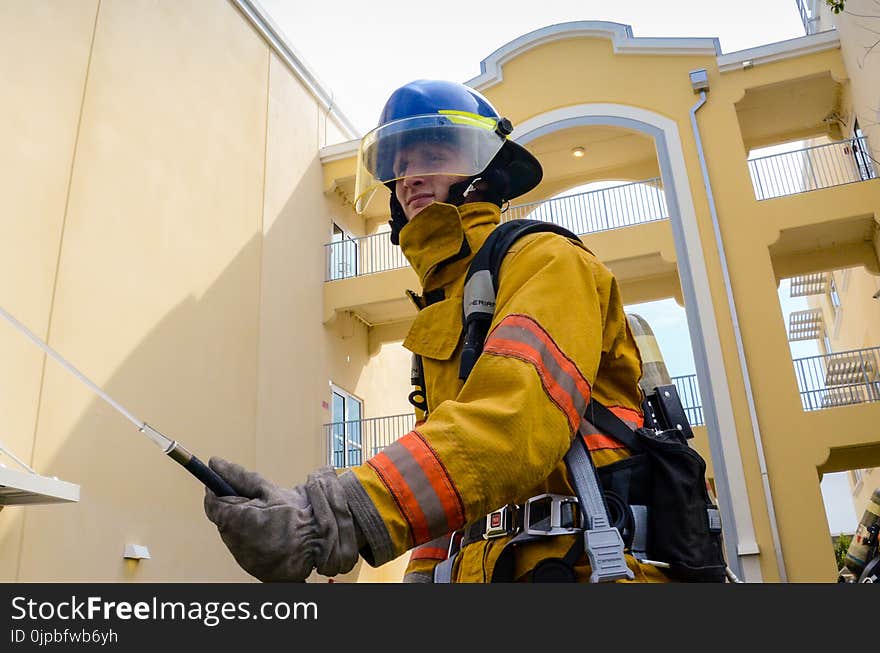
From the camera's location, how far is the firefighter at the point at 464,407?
1.29 metres

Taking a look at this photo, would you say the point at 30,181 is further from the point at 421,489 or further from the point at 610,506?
the point at 421,489

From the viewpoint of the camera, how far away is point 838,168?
17.4m

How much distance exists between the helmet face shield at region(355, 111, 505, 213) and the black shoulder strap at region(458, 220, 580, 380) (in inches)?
24.1

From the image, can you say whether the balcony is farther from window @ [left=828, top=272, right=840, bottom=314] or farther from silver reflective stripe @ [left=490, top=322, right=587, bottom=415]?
silver reflective stripe @ [left=490, top=322, right=587, bottom=415]

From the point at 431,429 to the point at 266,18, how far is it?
17151mm

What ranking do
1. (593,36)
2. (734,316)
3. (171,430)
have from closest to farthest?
1. (171,430)
2. (734,316)
3. (593,36)

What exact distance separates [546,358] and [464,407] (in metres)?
0.24

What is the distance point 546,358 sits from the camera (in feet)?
5.12

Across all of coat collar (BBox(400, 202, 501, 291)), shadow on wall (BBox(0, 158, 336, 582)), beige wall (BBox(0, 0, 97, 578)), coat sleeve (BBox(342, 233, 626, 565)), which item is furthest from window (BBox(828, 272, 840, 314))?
coat sleeve (BBox(342, 233, 626, 565))

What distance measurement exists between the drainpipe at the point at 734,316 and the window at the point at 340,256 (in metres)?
7.90

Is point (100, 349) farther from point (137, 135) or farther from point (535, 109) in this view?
point (535, 109)

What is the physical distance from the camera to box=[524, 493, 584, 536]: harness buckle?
175 cm

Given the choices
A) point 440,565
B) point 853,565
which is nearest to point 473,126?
point 440,565

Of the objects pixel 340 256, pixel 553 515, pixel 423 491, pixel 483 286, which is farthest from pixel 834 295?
pixel 423 491
